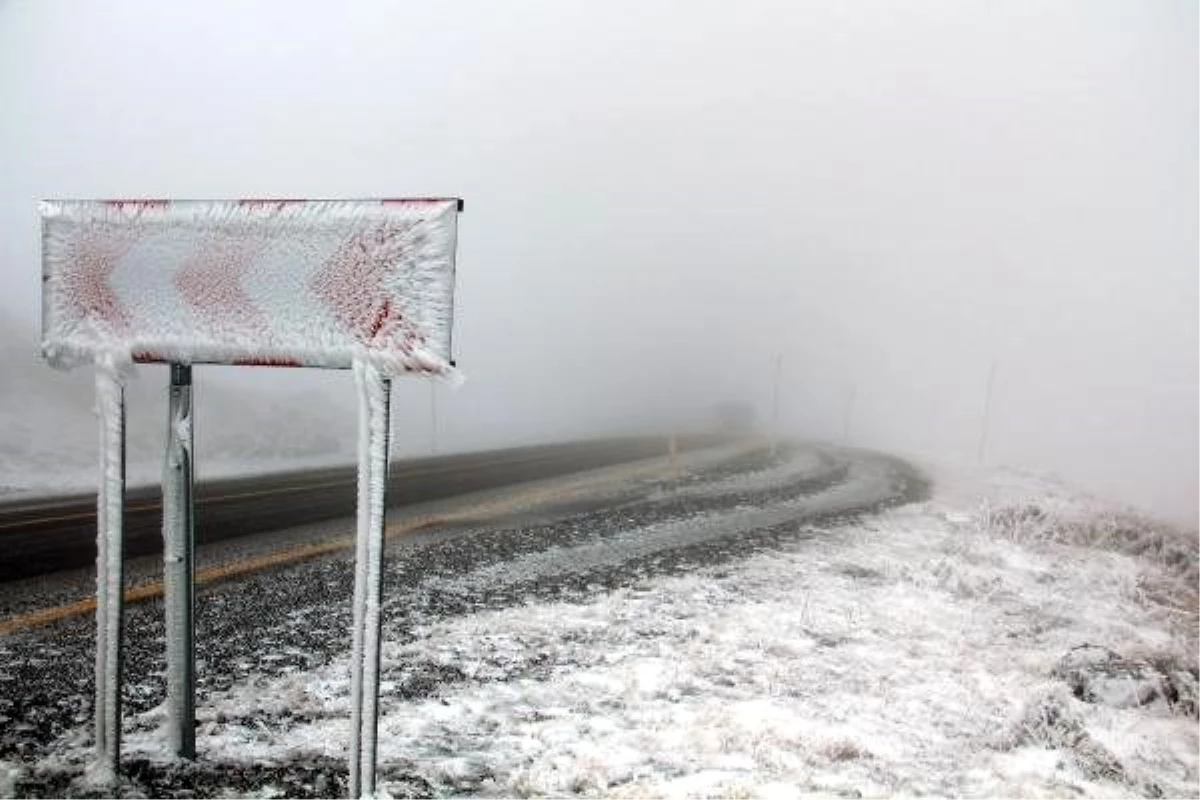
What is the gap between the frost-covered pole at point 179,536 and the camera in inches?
113

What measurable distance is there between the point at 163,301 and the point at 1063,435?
354 feet

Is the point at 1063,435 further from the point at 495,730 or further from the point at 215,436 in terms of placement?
the point at 495,730

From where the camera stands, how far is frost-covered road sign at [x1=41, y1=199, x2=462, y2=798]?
250 centimetres

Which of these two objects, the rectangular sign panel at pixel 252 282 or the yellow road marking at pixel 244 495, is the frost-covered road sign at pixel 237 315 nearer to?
the rectangular sign panel at pixel 252 282

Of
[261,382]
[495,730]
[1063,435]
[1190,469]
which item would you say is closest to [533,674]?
[495,730]

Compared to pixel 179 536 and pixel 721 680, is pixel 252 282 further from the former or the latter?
pixel 721 680

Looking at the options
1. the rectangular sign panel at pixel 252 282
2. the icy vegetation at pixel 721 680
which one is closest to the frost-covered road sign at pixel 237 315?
the rectangular sign panel at pixel 252 282

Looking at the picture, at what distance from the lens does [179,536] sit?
9.65 ft

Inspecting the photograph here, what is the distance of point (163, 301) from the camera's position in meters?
2.73

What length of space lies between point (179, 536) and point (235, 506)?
9067 mm

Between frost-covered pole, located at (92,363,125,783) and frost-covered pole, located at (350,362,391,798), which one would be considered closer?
frost-covered pole, located at (350,362,391,798)

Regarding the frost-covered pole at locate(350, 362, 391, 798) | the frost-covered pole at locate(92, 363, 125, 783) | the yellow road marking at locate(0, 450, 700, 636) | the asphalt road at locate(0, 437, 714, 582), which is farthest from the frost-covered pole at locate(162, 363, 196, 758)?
the asphalt road at locate(0, 437, 714, 582)

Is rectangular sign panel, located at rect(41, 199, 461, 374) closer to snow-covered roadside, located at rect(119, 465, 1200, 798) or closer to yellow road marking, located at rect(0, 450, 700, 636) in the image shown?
snow-covered roadside, located at rect(119, 465, 1200, 798)

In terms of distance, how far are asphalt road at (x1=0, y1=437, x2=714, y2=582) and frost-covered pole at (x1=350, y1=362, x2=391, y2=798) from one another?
5.70m
